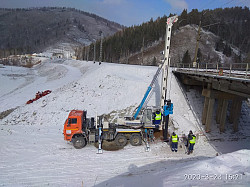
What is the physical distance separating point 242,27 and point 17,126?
4499 inches

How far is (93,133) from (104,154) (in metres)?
1.71

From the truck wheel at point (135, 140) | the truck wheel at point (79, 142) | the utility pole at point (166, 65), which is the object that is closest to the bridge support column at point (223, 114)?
the utility pole at point (166, 65)

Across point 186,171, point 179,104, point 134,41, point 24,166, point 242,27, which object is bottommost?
point 24,166

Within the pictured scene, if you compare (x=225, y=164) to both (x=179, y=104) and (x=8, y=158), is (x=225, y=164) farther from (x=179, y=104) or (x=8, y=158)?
(x=8, y=158)

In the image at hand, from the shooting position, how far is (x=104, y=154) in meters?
11.1

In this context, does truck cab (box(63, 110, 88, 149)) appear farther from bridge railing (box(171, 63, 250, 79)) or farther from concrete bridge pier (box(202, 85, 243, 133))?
bridge railing (box(171, 63, 250, 79))

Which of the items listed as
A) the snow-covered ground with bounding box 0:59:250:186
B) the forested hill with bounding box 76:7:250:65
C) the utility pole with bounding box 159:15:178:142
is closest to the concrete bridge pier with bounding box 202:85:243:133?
the snow-covered ground with bounding box 0:59:250:186

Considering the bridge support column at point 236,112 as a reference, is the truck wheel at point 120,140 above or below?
below

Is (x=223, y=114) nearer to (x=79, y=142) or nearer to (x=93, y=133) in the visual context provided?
(x=93, y=133)

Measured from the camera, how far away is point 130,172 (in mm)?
9133

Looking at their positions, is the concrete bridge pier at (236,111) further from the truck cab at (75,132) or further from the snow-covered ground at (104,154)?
the truck cab at (75,132)

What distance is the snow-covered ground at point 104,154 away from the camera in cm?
751

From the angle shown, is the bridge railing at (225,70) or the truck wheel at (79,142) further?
the truck wheel at (79,142)

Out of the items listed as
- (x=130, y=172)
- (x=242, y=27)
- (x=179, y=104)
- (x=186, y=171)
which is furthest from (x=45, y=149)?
(x=242, y=27)
